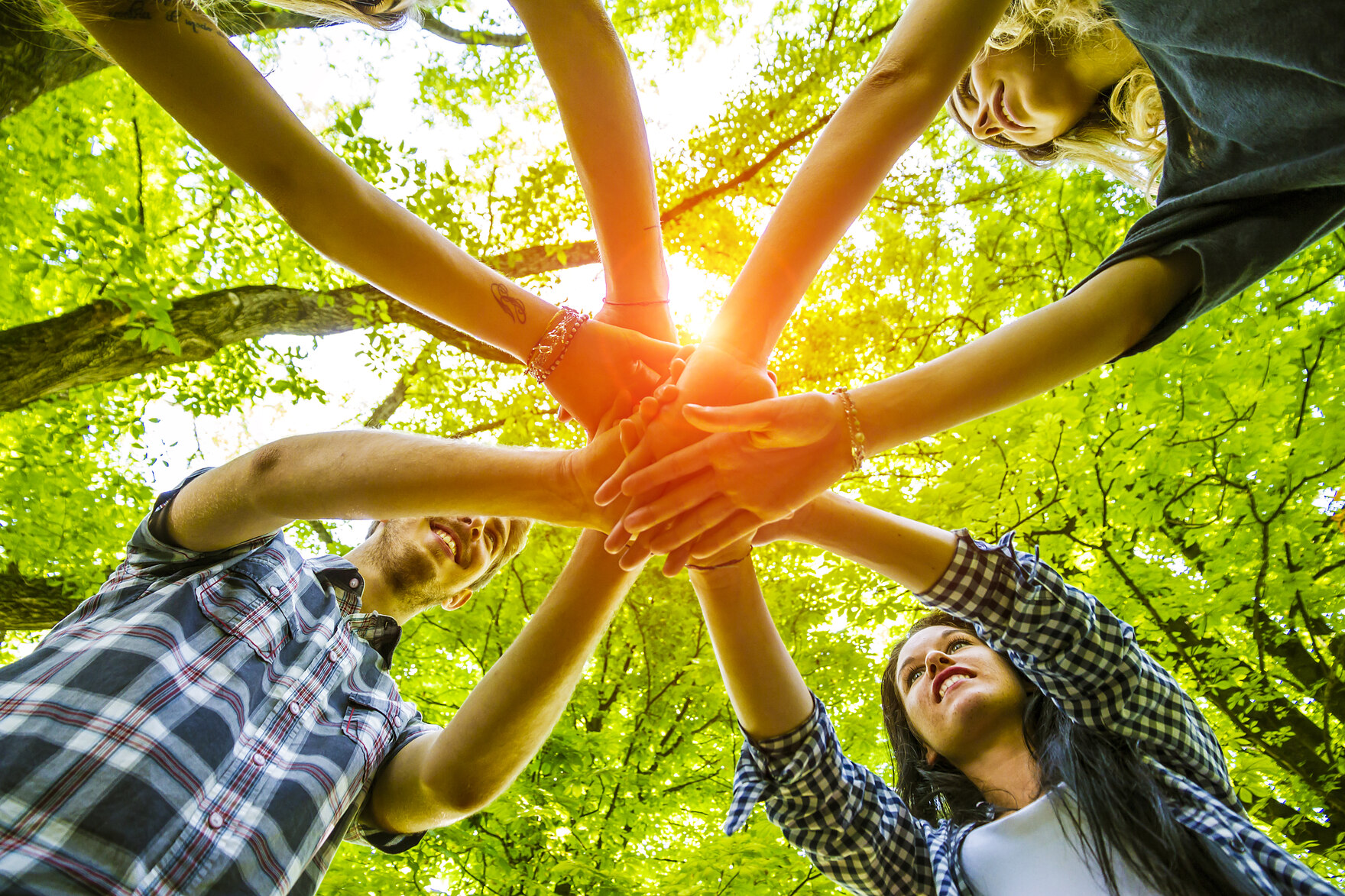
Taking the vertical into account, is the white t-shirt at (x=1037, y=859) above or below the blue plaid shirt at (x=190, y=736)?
below

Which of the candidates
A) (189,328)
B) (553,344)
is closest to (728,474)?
(553,344)

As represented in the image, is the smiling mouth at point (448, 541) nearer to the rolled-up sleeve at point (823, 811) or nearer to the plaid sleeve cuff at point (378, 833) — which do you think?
the plaid sleeve cuff at point (378, 833)

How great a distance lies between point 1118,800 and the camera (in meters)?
1.58

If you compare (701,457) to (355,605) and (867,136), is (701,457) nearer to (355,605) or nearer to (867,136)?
(867,136)

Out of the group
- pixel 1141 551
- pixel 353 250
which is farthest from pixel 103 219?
pixel 1141 551

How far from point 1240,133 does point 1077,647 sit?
4.15 feet

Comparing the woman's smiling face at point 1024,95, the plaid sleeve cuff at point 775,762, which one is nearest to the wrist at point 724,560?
the plaid sleeve cuff at point 775,762

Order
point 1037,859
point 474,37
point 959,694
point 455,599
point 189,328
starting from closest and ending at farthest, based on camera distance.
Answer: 1. point 1037,859
2. point 959,694
3. point 455,599
4. point 189,328
5. point 474,37

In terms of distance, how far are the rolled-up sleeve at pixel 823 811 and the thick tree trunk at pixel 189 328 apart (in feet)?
10.9

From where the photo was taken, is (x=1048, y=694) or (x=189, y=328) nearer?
(x=1048, y=694)

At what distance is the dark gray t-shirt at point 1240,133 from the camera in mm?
1086

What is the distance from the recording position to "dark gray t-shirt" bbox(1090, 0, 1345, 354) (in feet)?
3.56

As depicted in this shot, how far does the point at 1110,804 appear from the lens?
61.9 inches

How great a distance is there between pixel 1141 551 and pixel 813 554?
63.5 inches
